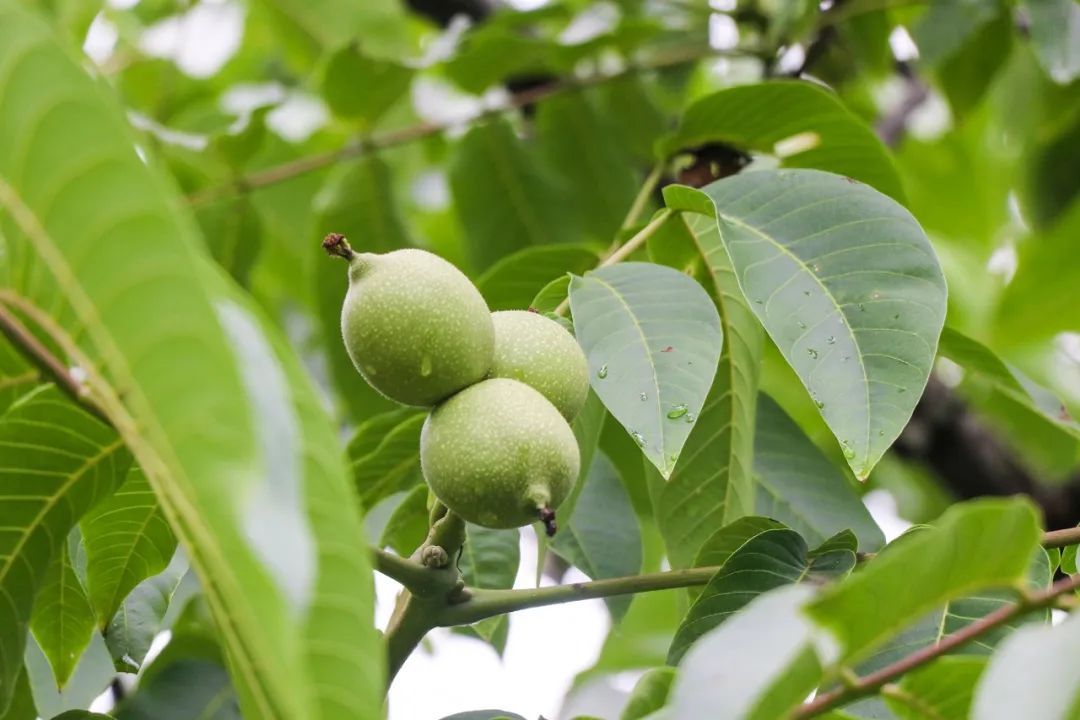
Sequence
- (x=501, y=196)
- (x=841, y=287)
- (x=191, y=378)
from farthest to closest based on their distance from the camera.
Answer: (x=501, y=196)
(x=841, y=287)
(x=191, y=378)

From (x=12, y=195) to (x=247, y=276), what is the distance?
139 centimetres

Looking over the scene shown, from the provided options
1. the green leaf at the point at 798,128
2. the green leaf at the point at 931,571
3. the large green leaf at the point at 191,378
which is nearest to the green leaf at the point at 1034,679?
the green leaf at the point at 931,571

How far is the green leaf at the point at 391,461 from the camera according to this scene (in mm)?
1241

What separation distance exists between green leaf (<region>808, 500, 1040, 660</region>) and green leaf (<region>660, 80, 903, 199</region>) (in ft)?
2.65

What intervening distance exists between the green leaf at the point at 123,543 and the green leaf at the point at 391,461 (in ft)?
0.68

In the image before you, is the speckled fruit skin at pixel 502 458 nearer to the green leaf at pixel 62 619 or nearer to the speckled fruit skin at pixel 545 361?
the speckled fruit skin at pixel 545 361

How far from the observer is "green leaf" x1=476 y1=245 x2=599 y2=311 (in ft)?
4.66

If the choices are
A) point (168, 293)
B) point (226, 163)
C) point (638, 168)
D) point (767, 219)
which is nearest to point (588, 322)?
point (767, 219)

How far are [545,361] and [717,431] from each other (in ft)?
1.12

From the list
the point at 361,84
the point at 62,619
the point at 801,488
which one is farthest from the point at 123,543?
the point at 361,84

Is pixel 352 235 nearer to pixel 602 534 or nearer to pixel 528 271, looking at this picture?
pixel 528 271

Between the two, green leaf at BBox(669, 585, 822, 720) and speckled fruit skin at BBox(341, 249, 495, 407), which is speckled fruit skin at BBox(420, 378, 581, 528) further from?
green leaf at BBox(669, 585, 822, 720)

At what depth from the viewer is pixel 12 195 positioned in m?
0.68

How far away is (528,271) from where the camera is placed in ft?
4.74
